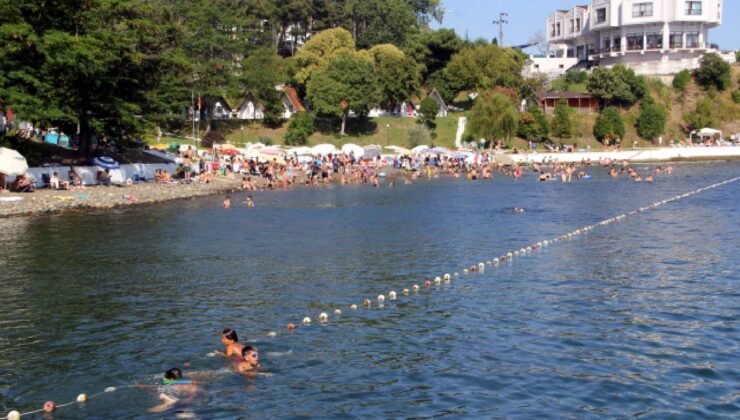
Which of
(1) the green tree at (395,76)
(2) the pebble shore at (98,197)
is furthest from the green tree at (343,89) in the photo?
(2) the pebble shore at (98,197)

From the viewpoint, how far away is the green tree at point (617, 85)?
105938 mm

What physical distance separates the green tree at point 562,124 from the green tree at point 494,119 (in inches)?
361

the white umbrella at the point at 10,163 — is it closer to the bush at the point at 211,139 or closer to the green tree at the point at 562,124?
the bush at the point at 211,139

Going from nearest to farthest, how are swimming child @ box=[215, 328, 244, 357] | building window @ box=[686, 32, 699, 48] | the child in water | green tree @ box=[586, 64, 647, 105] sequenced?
the child in water < swimming child @ box=[215, 328, 244, 357] < green tree @ box=[586, 64, 647, 105] < building window @ box=[686, 32, 699, 48]

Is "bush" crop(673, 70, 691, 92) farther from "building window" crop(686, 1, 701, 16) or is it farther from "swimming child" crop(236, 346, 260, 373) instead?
"swimming child" crop(236, 346, 260, 373)

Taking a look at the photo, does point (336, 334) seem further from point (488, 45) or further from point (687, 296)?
point (488, 45)

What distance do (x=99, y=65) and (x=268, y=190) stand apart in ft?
51.7

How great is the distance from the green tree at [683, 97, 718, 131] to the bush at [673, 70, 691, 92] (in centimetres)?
440

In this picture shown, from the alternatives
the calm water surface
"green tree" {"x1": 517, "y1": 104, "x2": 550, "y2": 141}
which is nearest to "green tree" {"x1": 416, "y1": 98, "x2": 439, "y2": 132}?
"green tree" {"x1": 517, "y1": 104, "x2": 550, "y2": 141}

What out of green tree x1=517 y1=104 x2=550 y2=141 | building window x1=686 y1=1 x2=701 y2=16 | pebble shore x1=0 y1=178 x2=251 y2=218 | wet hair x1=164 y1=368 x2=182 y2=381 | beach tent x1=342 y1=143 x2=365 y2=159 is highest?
building window x1=686 y1=1 x2=701 y2=16

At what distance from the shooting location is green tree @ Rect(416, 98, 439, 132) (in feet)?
312

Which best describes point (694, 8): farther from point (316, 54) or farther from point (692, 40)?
point (316, 54)

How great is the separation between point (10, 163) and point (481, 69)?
72.9 m

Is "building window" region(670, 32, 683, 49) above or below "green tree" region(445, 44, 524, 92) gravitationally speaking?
above
